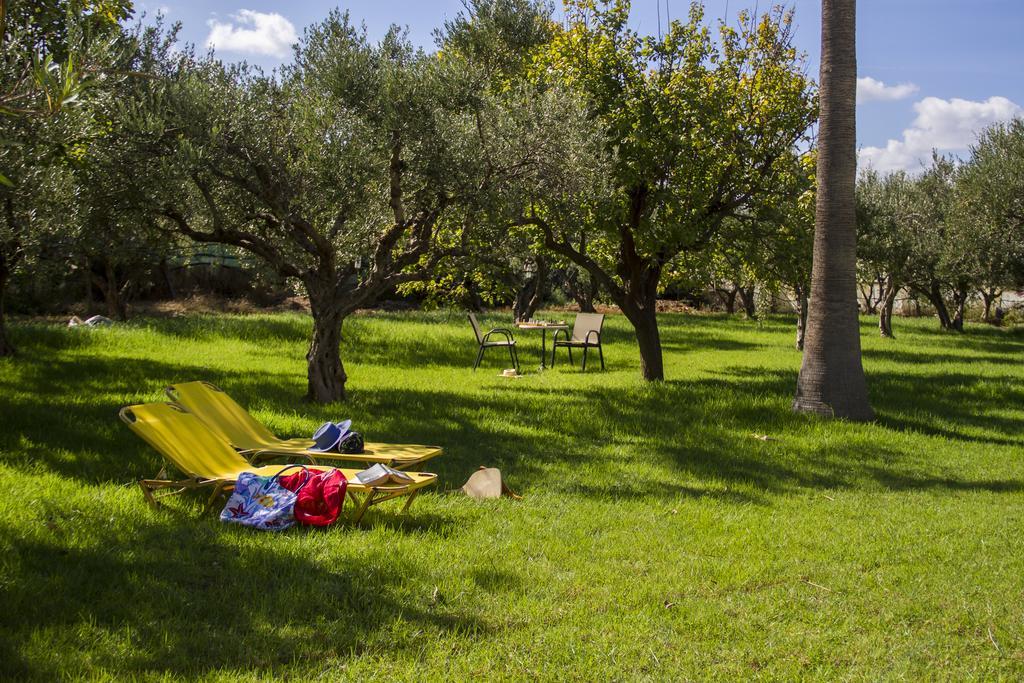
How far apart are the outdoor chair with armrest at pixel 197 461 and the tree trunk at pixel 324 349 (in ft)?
14.5

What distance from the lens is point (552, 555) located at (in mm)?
5328

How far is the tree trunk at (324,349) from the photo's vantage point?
11.0 meters

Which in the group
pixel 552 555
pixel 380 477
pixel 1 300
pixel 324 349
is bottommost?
pixel 552 555

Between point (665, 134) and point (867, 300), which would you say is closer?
point (665, 134)

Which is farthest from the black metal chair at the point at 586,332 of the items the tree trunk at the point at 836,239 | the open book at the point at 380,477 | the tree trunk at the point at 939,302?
the tree trunk at the point at 939,302

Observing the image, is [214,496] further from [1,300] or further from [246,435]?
[1,300]

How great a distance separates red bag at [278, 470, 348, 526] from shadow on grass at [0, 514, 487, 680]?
1.04 ft

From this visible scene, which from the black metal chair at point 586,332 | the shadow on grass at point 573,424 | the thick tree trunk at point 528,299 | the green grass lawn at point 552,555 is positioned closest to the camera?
the green grass lawn at point 552,555

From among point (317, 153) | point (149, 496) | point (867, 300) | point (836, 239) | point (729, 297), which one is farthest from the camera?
point (729, 297)

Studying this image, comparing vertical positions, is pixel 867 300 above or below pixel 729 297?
below

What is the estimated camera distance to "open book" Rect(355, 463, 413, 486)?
5.82 m

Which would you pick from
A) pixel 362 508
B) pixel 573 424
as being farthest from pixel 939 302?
pixel 362 508

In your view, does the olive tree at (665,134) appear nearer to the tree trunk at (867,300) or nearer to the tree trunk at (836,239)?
the tree trunk at (836,239)

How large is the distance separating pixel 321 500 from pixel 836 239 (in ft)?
25.5
